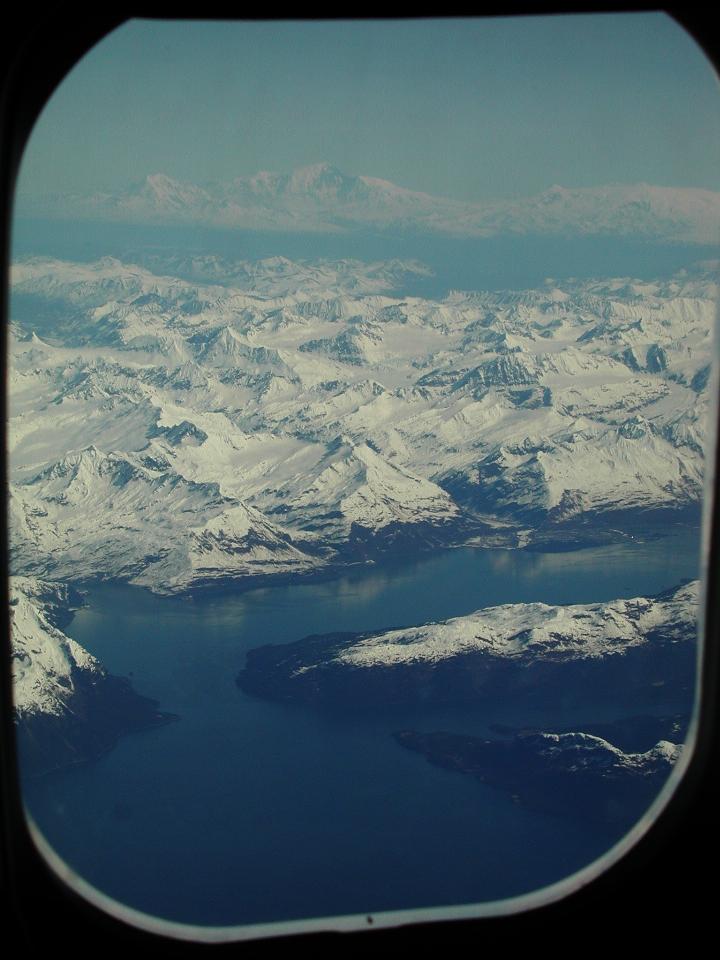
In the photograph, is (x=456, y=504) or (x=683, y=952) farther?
(x=456, y=504)

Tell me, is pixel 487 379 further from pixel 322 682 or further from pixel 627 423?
pixel 322 682

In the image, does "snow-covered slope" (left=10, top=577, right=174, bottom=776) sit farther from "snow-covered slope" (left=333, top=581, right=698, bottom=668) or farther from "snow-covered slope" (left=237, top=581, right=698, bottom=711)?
"snow-covered slope" (left=333, top=581, right=698, bottom=668)

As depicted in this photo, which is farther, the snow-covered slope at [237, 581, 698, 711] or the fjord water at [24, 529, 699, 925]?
the snow-covered slope at [237, 581, 698, 711]

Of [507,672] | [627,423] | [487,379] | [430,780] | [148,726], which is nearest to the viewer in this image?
[430,780]

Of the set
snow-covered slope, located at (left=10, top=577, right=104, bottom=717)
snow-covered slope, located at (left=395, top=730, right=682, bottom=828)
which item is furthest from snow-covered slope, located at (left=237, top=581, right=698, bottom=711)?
snow-covered slope, located at (left=10, top=577, right=104, bottom=717)

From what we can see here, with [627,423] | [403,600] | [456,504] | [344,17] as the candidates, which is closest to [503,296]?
[627,423]

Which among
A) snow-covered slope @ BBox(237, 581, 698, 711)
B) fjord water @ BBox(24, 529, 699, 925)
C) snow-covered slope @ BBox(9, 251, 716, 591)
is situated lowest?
fjord water @ BBox(24, 529, 699, 925)

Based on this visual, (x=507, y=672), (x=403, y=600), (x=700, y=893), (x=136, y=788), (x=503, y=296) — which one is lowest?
(x=136, y=788)

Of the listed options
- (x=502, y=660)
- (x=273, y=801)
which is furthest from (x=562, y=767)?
(x=273, y=801)
